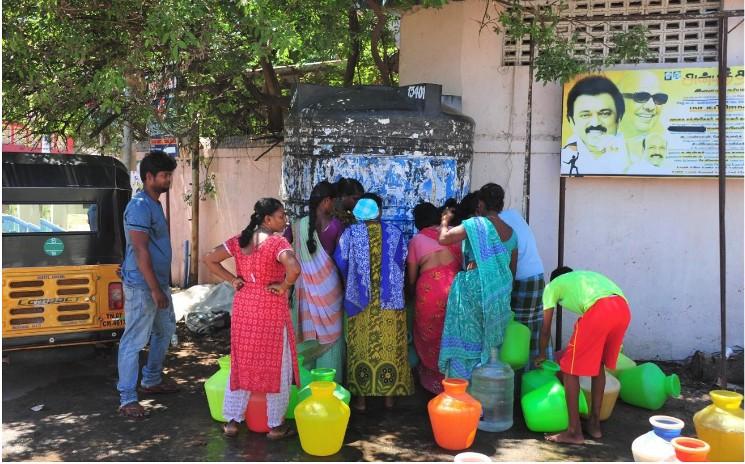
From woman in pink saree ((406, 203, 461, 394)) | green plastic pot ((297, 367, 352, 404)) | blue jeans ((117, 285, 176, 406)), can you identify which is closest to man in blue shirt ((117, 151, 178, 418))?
blue jeans ((117, 285, 176, 406))

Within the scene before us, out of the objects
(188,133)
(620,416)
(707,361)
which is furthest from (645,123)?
(188,133)

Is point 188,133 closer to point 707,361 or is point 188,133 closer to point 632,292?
point 632,292

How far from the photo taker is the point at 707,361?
18.2 ft

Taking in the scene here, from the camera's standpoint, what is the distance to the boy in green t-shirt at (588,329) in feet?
13.0

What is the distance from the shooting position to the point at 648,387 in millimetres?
4809

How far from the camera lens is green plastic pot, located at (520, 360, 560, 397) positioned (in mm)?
4414

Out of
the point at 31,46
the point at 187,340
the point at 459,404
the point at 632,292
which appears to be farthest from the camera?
the point at 187,340

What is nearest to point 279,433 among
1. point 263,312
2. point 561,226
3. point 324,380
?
point 324,380

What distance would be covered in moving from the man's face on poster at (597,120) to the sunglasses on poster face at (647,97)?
0.53 ft

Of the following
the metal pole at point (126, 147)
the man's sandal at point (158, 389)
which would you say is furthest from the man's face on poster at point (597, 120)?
the metal pole at point (126, 147)

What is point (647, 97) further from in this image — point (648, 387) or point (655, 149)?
point (648, 387)

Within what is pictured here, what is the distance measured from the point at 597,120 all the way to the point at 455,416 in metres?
3.18

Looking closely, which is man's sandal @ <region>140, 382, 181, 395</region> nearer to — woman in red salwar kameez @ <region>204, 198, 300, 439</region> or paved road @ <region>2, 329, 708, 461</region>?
paved road @ <region>2, 329, 708, 461</region>

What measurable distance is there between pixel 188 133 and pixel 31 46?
9.85 ft
